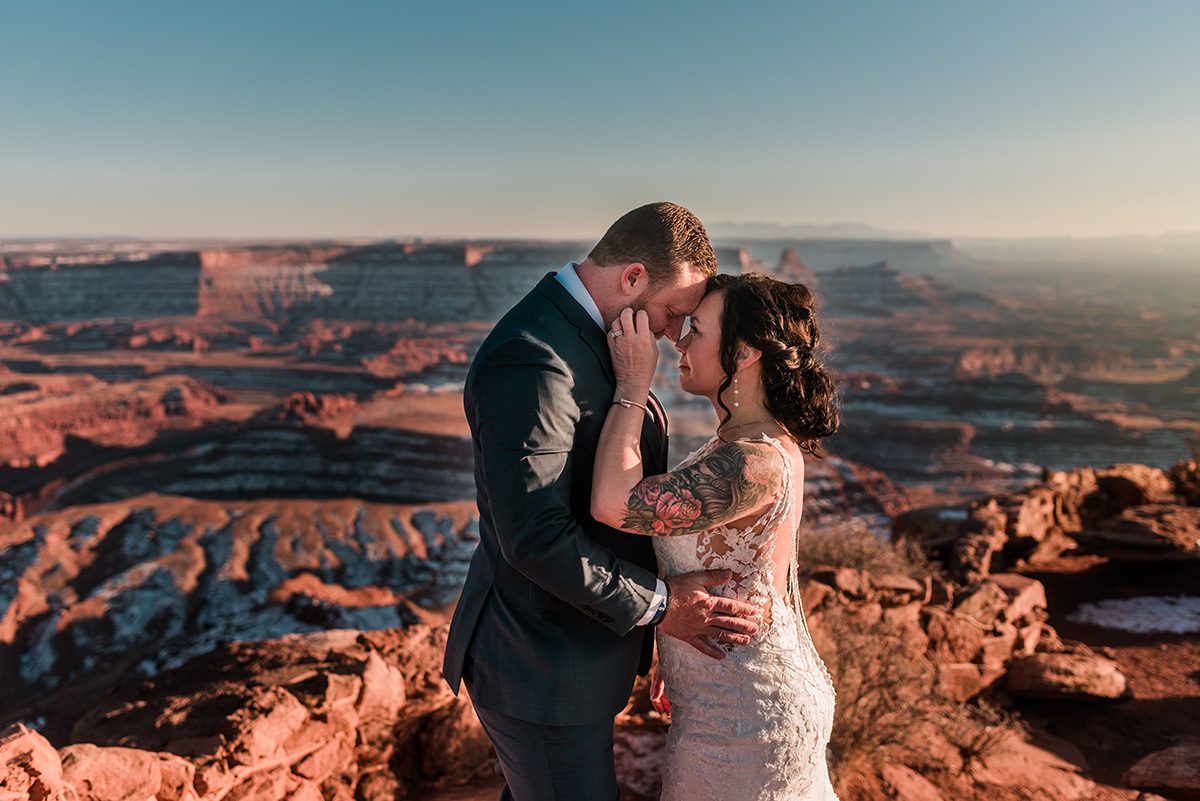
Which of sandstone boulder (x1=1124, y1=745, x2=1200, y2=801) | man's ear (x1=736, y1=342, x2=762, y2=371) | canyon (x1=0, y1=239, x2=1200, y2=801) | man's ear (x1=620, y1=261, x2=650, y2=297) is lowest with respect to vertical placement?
canyon (x1=0, y1=239, x2=1200, y2=801)

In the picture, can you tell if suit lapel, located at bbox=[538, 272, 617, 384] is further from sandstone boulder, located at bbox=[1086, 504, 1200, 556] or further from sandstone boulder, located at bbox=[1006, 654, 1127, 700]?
sandstone boulder, located at bbox=[1086, 504, 1200, 556]

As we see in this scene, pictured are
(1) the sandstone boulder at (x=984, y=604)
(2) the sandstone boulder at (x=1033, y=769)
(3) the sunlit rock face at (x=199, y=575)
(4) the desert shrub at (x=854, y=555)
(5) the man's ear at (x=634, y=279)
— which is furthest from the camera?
(3) the sunlit rock face at (x=199, y=575)

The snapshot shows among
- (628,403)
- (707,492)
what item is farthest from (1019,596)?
(628,403)

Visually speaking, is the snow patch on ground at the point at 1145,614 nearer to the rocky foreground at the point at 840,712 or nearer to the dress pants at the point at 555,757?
the rocky foreground at the point at 840,712

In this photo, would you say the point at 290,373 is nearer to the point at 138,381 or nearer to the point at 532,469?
the point at 138,381

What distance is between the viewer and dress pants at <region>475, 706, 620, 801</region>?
1.67m

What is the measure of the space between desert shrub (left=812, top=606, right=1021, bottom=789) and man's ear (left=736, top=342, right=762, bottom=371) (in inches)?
84.8

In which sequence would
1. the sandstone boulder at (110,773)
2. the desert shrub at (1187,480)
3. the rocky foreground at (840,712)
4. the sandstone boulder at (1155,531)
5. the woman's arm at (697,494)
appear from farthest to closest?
the desert shrub at (1187,480), the sandstone boulder at (1155,531), the rocky foreground at (840,712), the sandstone boulder at (110,773), the woman's arm at (697,494)

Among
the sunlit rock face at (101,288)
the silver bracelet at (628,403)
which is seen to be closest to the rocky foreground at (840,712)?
the silver bracelet at (628,403)

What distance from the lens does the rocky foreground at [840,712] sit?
110 inches

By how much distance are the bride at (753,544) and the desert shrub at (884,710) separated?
165 centimetres

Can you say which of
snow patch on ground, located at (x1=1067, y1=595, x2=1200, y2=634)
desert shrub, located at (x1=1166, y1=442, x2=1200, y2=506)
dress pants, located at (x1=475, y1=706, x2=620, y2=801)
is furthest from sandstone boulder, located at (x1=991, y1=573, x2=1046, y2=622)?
dress pants, located at (x1=475, y1=706, x2=620, y2=801)

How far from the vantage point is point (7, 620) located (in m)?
25.8

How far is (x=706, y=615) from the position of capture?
1.76 metres
